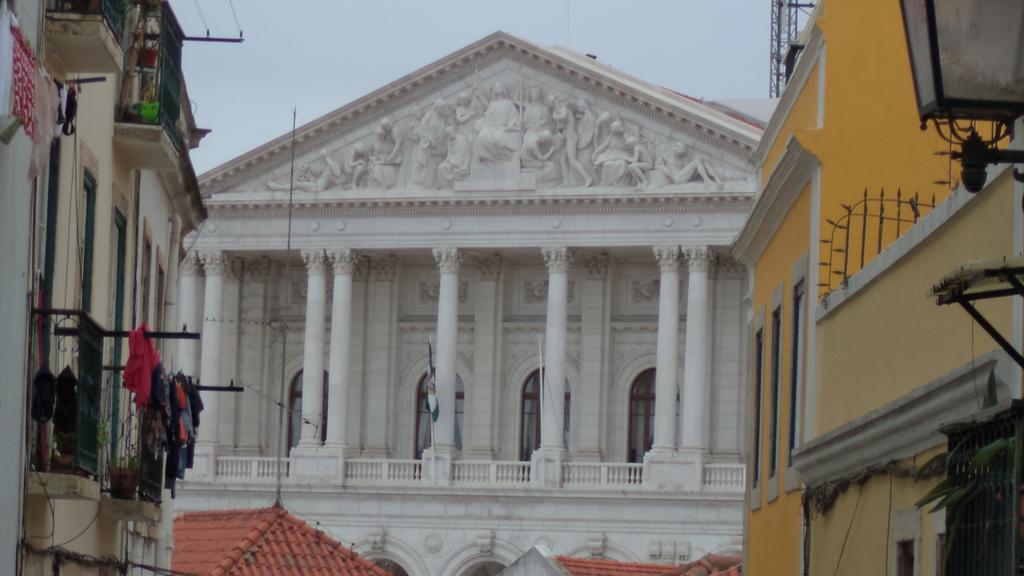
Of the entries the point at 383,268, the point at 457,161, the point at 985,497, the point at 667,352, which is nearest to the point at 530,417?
the point at 667,352

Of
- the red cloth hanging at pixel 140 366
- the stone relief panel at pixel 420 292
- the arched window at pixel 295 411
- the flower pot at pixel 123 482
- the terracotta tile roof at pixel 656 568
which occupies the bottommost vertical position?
the terracotta tile roof at pixel 656 568

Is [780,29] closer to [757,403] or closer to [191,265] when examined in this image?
[191,265]

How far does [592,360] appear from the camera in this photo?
6475cm

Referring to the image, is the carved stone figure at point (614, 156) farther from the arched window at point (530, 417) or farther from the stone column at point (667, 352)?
the arched window at point (530, 417)

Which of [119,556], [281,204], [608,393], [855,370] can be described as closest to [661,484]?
[608,393]

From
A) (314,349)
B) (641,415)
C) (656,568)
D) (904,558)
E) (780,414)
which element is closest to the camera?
(904,558)

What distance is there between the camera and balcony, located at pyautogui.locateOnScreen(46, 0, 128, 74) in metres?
13.7

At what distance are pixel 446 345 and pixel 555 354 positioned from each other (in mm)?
2868

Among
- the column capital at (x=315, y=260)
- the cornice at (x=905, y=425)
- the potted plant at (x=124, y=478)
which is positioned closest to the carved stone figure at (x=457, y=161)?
the column capital at (x=315, y=260)

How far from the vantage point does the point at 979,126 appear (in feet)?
44.2

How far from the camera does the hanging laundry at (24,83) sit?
1197cm

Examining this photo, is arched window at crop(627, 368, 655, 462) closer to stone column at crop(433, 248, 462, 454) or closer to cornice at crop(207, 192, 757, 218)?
stone column at crop(433, 248, 462, 454)

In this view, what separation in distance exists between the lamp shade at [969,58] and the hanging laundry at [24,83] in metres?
5.47

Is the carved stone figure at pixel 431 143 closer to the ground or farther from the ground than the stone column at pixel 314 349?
farther from the ground
